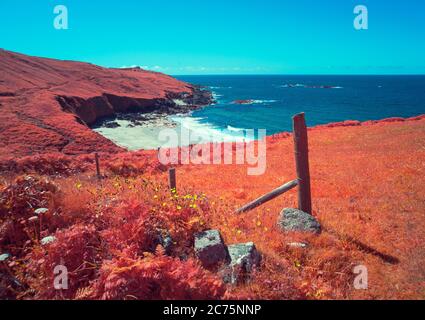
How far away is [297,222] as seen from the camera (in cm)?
728

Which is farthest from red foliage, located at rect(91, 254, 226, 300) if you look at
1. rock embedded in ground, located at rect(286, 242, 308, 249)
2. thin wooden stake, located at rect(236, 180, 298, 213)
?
thin wooden stake, located at rect(236, 180, 298, 213)

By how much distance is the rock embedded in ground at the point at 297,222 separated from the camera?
7.17 meters

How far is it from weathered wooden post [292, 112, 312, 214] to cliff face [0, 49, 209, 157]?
26.4 m

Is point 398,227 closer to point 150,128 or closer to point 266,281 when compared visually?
point 266,281

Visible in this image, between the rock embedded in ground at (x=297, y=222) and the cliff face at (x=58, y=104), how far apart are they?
85.8 feet

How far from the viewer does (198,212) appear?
273 inches

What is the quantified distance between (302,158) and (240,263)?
3.20 meters

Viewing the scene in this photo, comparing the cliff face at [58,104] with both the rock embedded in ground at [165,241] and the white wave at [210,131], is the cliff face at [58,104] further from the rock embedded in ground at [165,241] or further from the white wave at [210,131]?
the rock embedded in ground at [165,241]

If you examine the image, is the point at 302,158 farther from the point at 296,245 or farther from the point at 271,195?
the point at 296,245

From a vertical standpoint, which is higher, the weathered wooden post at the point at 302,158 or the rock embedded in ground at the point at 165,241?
the weathered wooden post at the point at 302,158

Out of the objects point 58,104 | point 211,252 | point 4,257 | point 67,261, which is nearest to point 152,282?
point 211,252

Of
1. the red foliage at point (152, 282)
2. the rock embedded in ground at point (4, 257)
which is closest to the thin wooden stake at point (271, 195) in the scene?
the red foliage at point (152, 282)
